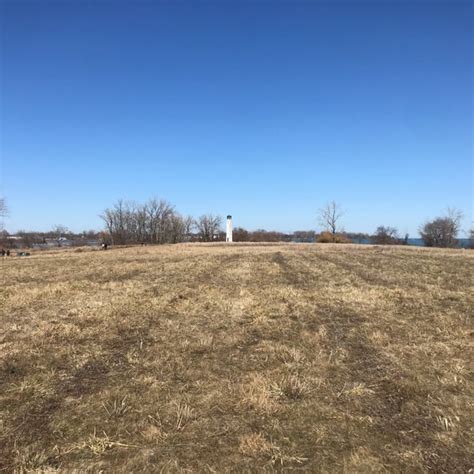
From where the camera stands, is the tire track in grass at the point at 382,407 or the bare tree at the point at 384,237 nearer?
the tire track in grass at the point at 382,407

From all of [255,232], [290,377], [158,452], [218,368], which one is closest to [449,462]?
[290,377]

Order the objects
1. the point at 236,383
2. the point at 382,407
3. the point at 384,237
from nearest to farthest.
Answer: the point at 382,407 → the point at 236,383 → the point at 384,237

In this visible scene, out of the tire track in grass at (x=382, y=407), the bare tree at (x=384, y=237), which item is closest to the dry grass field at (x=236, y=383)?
the tire track in grass at (x=382, y=407)

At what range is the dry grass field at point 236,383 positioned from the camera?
11.9 feet

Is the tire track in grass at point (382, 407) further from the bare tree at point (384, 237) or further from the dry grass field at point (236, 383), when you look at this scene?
the bare tree at point (384, 237)

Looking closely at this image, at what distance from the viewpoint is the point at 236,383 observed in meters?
5.11

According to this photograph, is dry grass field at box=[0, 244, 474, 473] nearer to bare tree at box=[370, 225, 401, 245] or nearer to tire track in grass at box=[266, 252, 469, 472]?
tire track in grass at box=[266, 252, 469, 472]

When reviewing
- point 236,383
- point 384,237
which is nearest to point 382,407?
point 236,383

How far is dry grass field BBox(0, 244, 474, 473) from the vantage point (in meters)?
3.61

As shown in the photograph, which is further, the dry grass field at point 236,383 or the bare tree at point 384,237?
the bare tree at point 384,237

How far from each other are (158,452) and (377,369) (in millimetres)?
3324

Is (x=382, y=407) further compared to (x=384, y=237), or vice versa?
(x=384, y=237)

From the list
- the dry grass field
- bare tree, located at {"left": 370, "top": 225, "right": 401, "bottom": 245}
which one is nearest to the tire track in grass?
the dry grass field

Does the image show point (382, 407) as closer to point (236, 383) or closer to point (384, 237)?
point (236, 383)
